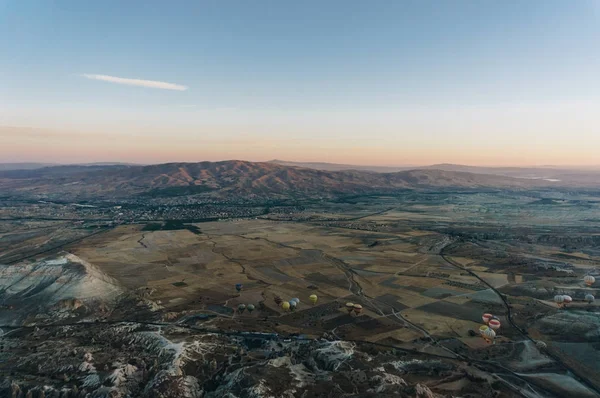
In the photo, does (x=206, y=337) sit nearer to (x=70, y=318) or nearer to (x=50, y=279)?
(x=70, y=318)

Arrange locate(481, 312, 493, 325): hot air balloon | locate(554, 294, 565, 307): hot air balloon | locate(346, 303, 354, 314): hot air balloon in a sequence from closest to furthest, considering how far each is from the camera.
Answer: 1. locate(481, 312, 493, 325): hot air balloon
2. locate(346, 303, 354, 314): hot air balloon
3. locate(554, 294, 565, 307): hot air balloon

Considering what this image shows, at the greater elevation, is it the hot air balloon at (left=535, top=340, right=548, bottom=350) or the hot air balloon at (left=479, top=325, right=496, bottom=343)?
the hot air balloon at (left=479, top=325, right=496, bottom=343)

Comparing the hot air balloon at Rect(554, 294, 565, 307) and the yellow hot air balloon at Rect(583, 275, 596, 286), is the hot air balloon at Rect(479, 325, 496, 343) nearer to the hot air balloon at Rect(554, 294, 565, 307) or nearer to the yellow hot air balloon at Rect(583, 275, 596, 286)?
the hot air balloon at Rect(554, 294, 565, 307)

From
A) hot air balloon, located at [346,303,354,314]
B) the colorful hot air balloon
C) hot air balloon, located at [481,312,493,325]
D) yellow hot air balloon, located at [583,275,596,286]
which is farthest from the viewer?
yellow hot air balloon, located at [583,275,596,286]

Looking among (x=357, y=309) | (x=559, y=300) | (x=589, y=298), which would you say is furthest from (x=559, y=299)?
(x=357, y=309)

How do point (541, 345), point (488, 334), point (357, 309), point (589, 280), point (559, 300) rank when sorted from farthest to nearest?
point (589, 280)
point (559, 300)
point (357, 309)
point (488, 334)
point (541, 345)

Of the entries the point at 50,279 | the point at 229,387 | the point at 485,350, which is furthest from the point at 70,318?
the point at 485,350

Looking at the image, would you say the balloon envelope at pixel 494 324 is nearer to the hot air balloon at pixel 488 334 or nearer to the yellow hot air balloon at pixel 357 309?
the hot air balloon at pixel 488 334

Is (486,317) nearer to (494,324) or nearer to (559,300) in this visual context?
(494,324)

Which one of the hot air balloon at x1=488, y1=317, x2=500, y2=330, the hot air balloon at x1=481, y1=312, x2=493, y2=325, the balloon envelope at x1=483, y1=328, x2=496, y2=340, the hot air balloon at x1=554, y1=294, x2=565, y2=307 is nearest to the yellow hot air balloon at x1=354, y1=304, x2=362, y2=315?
the balloon envelope at x1=483, y1=328, x2=496, y2=340

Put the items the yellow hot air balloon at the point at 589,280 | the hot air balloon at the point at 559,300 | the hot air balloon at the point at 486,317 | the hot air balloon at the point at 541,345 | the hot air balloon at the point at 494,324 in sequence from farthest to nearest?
1. the yellow hot air balloon at the point at 589,280
2. the hot air balloon at the point at 559,300
3. the hot air balloon at the point at 486,317
4. the hot air balloon at the point at 494,324
5. the hot air balloon at the point at 541,345

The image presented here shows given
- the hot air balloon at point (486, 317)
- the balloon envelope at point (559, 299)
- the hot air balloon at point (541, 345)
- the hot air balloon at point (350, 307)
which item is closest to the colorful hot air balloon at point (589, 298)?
the balloon envelope at point (559, 299)
